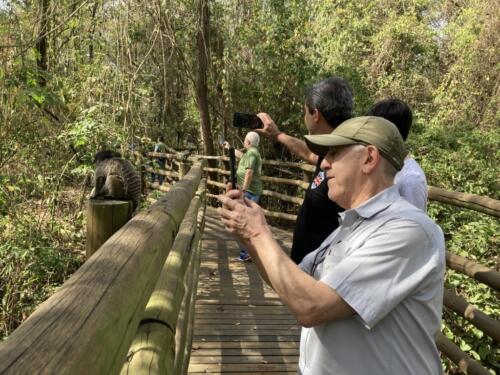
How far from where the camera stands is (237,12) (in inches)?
311

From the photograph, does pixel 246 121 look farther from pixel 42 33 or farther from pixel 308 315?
pixel 42 33

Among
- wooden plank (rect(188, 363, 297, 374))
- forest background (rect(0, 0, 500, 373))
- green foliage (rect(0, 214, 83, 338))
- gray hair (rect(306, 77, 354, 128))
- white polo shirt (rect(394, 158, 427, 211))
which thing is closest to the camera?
white polo shirt (rect(394, 158, 427, 211))

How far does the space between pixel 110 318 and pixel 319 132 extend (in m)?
1.61

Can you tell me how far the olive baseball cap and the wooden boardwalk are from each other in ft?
7.08

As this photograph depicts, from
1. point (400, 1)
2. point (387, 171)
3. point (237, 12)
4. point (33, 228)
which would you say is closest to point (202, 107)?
point (237, 12)

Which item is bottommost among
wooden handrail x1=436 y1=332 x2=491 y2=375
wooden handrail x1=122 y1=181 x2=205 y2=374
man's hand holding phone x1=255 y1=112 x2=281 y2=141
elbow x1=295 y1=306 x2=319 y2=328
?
wooden handrail x1=436 y1=332 x2=491 y2=375

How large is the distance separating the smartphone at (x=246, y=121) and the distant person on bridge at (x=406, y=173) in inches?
24.6

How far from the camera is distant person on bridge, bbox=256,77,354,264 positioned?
2.27 m

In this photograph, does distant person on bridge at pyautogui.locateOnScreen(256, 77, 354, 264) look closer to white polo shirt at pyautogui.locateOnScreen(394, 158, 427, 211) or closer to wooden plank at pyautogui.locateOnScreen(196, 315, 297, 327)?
white polo shirt at pyautogui.locateOnScreen(394, 158, 427, 211)

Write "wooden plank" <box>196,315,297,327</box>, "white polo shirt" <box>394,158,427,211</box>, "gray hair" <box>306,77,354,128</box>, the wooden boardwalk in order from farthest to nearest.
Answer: "wooden plank" <box>196,315,297,327</box> → the wooden boardwalk → "gray hair" <box>306,77,354,128</box> → "white polo shirt" <box>394,158,427,211</box>

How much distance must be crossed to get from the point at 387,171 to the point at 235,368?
2187mm

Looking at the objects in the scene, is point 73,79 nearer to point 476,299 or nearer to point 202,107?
point 202,107

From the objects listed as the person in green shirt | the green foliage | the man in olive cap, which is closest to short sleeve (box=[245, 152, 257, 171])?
the person in green shirt

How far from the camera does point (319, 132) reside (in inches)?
90.8
